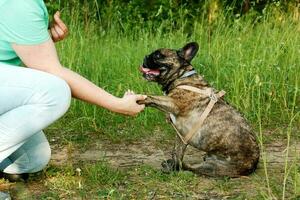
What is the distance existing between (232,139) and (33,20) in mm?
1479

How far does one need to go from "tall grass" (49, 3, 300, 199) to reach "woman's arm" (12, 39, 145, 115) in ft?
3.20

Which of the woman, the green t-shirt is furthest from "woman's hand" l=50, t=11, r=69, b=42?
the green t-shirt

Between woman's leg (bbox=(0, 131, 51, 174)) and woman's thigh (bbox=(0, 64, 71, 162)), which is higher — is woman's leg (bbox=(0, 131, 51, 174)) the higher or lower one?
the lower one

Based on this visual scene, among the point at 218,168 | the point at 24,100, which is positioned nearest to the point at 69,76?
the point at 24,100

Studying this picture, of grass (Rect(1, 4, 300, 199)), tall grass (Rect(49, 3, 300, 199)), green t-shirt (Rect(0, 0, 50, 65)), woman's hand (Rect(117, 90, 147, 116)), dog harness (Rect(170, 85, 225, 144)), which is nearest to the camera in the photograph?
green t-shirt (Rect(0, 0, 50, 65))

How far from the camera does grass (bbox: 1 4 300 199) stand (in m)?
4.25

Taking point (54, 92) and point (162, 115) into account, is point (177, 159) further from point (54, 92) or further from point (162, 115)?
point (162, 115)

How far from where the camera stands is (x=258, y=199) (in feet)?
13.2

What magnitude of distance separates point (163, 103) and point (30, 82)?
96 cm

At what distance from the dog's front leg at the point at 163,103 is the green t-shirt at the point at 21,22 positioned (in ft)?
2.88

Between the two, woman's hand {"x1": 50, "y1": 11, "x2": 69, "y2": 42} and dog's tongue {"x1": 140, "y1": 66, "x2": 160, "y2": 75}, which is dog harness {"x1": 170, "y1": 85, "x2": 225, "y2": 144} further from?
woman's hand {"x1": 50, "y1": 11, "x2": 69, "y2": 42}

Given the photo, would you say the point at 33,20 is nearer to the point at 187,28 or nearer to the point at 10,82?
the point at 10,82

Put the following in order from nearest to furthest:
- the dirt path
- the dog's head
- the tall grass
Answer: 1. the dog's head
2. the dirt path
3. the tall grass

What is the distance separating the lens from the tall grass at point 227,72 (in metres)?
5.80
